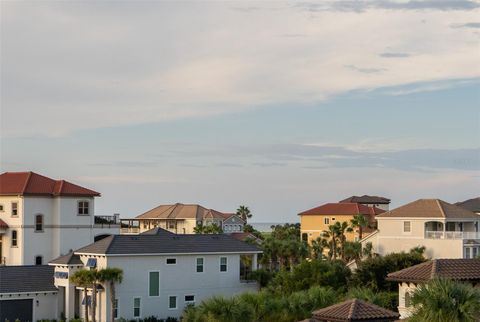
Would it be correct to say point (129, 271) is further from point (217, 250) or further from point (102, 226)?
point (102, 226)

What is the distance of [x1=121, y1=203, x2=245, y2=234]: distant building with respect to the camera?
11600cm

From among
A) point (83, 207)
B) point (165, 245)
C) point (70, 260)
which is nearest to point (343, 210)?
point (83, 207)

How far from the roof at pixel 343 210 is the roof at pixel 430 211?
27.4 meters

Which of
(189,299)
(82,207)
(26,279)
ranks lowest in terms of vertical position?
(189,299)

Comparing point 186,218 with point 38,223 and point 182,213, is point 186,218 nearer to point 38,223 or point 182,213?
point 182,213

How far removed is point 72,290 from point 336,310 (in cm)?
2794

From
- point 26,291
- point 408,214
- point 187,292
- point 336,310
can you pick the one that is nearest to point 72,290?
point 26,291

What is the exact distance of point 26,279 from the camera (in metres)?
54.9

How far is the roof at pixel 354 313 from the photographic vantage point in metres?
30.5

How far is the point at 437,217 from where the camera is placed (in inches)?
2958

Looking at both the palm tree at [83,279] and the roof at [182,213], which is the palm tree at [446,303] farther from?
the roof at [182,213]

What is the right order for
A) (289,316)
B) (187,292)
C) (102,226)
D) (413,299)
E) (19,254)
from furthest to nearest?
(102,226)
(19,254)
(187,292)
(289,316)
(413,299)

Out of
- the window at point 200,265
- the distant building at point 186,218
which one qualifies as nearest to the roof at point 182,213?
the distant building at point 186,218

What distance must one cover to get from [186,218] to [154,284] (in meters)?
65.3
